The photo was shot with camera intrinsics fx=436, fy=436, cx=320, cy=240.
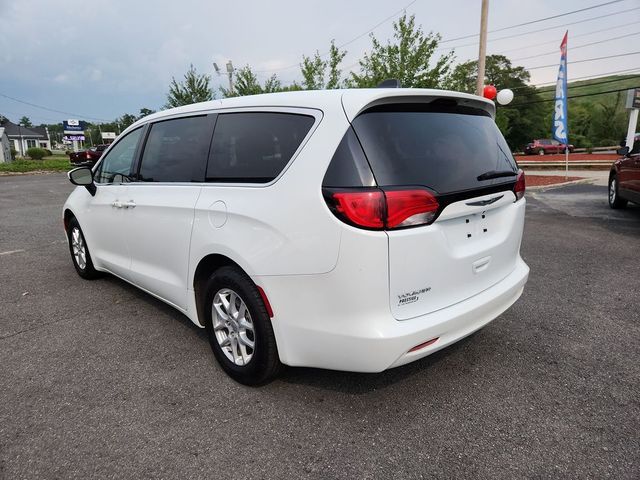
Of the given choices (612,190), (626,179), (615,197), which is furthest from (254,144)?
(612,190)

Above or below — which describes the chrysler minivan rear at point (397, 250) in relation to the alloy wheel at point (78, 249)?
above

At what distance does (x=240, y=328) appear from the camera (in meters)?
2.66

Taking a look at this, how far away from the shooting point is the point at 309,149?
2230mm

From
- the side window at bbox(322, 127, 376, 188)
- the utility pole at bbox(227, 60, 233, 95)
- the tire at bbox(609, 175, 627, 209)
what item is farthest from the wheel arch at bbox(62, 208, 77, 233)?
the utility pole at bbox(227, 60, 233, 95)

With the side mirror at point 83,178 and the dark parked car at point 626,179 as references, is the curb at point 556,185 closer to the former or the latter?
the dark parked car at point 626,179

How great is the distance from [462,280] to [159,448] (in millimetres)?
1785

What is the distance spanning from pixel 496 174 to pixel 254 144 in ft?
4.80

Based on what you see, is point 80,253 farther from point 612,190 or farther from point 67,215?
point 612,190

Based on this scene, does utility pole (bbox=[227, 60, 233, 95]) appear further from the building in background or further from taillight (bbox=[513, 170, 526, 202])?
the building in background

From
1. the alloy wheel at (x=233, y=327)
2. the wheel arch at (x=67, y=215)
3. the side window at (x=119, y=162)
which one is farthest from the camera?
the wheel arch at (x=67, y=215)

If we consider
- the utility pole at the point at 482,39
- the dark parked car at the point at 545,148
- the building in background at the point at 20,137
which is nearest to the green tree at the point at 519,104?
the dark parked car at the point at 545,148

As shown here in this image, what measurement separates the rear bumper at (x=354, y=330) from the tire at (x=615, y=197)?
883 centimetres

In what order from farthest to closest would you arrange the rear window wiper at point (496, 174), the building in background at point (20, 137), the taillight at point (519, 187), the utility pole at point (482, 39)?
1. the building in background at point (20, 137)
2. the utility pole at point (482, 39)
3. the taillight at point (519, 187)
4. the rear window wiper at point (496, 174)

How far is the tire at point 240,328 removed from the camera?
96.7 inches
